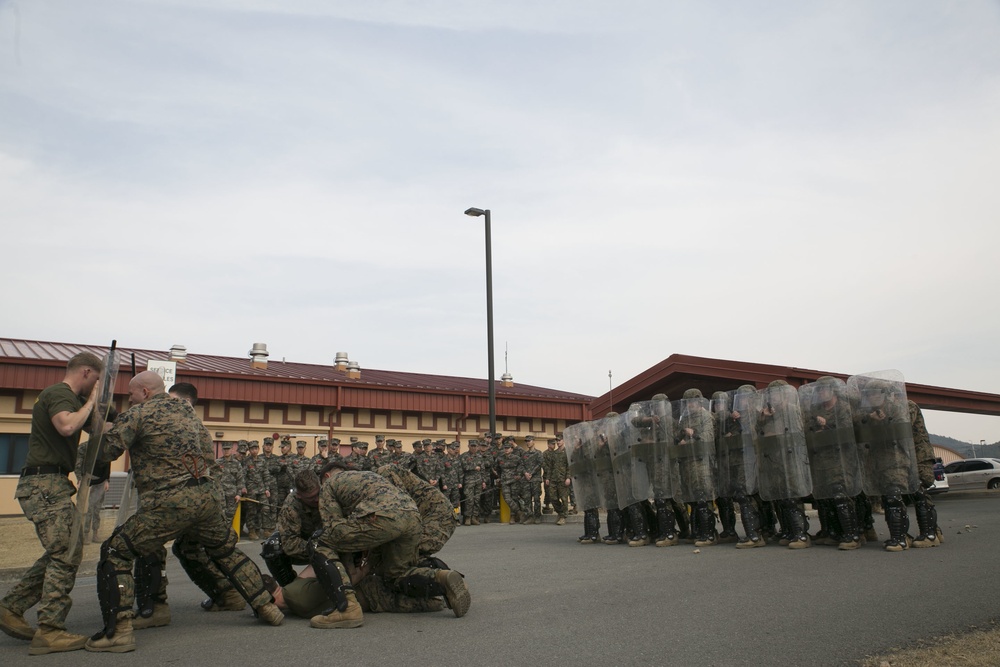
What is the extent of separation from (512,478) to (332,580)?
13.7 m

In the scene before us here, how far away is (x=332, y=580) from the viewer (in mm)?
5965

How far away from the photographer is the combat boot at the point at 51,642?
515 centimetres

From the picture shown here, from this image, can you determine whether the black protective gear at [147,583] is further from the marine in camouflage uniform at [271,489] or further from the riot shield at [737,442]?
the marine in camouflage uniform at [271,489]

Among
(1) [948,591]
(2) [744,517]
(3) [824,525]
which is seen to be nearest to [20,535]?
(2) [744,517]

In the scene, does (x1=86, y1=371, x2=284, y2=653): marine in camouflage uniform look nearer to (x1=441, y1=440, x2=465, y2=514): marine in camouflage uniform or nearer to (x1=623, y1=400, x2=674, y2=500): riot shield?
(x1=623, y1=400, x2=674, y2=500): riot shield

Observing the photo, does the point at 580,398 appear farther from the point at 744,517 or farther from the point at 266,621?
the point at 266,621

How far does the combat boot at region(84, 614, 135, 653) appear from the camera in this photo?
16.9ft

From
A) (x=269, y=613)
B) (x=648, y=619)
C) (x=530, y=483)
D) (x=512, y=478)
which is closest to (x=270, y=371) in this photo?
(x=512, y=478)

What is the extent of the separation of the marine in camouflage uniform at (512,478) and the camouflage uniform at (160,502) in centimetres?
1378

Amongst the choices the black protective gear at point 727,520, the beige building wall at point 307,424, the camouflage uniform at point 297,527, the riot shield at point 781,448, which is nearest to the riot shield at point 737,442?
the riot shield at point 781,448

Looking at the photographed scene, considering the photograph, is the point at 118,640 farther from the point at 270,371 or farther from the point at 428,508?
the point at 270,371

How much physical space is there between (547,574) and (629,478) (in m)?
3.69

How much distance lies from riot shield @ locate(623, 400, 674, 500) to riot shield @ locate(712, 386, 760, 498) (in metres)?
0.73

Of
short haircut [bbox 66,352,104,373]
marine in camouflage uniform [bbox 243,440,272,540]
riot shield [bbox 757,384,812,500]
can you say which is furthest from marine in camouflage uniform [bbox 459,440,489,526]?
short haircut [bbox 66,352,104,373]
